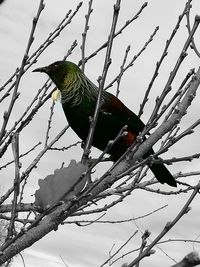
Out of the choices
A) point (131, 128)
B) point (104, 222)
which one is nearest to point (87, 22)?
point (131, 128)

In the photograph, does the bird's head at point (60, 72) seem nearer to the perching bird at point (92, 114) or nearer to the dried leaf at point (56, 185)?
the perching bird at point (92, 114)

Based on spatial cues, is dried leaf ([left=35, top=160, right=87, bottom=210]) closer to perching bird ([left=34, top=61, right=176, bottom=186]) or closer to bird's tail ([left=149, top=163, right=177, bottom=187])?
perching bird ([left=34, top=61, right=176, bottom=186])

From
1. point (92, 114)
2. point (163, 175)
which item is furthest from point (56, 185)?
point (163, 175)

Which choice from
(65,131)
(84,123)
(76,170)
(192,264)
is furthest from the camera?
(84,123)

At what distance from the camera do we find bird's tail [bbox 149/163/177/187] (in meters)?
3.37

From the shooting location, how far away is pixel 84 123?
123 inches

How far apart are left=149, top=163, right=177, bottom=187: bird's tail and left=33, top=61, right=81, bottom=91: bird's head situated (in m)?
1.08

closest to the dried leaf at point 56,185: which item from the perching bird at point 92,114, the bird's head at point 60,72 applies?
the perching bird at point 92,114

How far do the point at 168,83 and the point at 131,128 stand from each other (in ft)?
5.72

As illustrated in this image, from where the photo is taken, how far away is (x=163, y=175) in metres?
3.41

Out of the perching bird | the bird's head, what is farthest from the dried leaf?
the bird's head

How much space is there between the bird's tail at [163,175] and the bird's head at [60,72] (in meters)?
1.08

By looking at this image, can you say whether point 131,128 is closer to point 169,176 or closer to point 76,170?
point 169,176

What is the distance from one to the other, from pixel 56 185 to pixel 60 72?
2.38 meters
